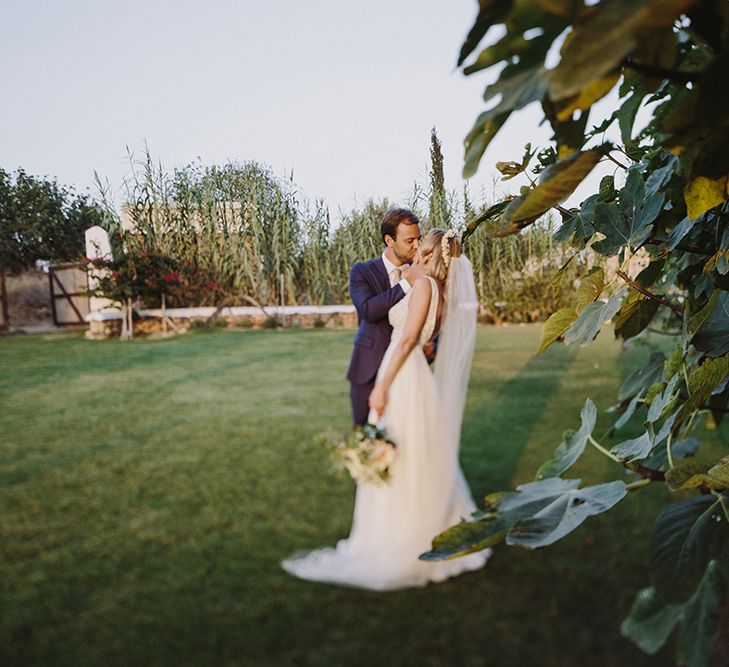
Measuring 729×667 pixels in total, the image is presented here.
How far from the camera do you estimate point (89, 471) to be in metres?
3.72

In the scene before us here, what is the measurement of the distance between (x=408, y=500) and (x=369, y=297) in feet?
2.89

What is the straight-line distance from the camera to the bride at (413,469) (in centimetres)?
238

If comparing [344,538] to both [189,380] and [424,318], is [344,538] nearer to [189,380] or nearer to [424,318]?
[424,318]

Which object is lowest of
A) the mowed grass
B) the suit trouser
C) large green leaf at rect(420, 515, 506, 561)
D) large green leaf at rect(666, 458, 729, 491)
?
the mowed grass

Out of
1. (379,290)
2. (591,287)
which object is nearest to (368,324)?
(379,290)

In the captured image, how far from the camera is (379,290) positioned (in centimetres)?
208

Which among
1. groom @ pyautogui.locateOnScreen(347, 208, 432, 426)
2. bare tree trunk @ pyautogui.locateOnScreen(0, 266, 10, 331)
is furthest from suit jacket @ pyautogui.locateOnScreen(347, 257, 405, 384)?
bare tree trunk @ pyautogui.locateOnScreen(0, 266, 10, 331)

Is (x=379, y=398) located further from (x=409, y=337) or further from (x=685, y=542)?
(x=685, y=542)

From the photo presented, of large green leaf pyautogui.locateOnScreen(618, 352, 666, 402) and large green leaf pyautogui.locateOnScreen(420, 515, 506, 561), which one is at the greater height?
large green leaf pyautogui.locateOnScreen(618, 352, 666, 402)

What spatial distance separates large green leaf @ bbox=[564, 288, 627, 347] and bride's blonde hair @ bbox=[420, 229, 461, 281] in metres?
0.42

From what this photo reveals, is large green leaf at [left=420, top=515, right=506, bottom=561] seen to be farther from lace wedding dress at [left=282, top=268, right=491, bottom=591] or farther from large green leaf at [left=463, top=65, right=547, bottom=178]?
lace wedding dress at [left=282, top=268, right=491, bottom=591]

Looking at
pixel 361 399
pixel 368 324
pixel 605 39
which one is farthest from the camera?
pixel 361 399

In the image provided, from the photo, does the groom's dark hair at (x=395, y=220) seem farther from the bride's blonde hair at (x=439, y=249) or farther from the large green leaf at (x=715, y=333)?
the large green leaf at (x=715, y=333)

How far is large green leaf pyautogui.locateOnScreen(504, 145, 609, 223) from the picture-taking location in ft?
0.88
